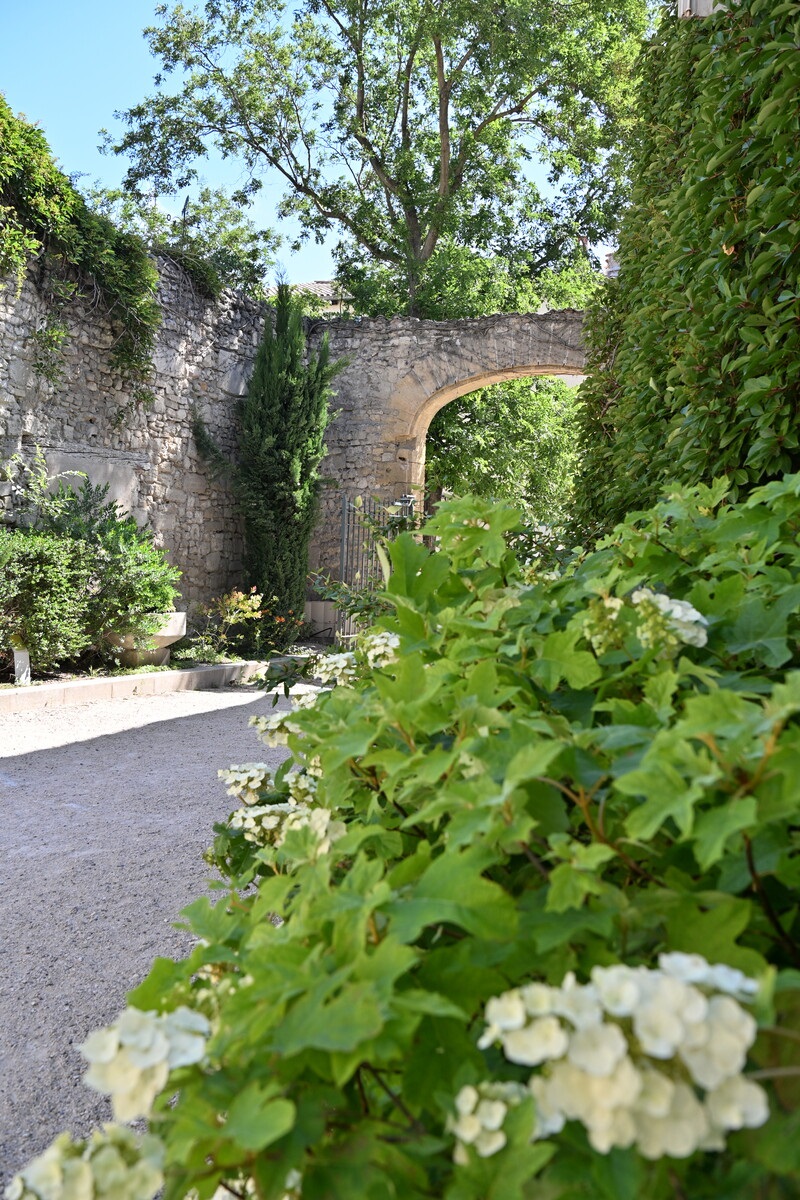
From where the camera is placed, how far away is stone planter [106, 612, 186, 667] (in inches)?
289

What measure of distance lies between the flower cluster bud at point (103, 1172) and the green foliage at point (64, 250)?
7628mm

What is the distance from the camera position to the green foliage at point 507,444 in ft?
40.8

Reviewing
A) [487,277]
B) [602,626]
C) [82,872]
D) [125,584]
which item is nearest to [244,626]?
[125,584]

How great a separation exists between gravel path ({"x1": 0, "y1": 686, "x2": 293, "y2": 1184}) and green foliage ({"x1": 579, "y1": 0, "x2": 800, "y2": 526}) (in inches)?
76.3

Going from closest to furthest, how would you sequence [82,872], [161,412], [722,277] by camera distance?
[722,277] < [82,872] < [161,412]

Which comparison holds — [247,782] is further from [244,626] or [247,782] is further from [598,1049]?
[244,626]

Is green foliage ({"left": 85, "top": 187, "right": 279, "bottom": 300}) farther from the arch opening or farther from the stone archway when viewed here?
the arch opening

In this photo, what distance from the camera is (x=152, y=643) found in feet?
24.4

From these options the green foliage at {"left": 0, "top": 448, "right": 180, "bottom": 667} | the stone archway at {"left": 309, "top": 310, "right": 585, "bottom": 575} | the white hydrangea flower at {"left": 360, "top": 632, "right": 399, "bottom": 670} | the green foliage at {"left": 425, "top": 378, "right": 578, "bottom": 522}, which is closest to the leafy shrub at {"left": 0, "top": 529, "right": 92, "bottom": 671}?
the green foliage at {"left": 0, "top": 448, "right": 180, "bottom": 667}

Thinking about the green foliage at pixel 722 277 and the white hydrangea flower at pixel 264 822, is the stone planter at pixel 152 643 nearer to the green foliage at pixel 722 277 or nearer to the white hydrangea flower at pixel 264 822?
the green foliage at pixel 722 277

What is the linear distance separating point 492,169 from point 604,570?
48.1 ft

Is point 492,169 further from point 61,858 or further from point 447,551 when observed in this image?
point 447,551

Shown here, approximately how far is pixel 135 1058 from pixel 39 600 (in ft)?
21.3

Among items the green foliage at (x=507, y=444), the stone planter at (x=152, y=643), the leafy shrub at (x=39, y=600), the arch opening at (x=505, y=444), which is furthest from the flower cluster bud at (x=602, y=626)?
the green foliage at (x=507, y=444)
